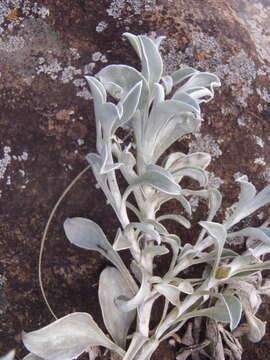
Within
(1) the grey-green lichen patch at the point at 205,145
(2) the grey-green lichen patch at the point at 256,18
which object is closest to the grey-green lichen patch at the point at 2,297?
(1) the grey-green lichen patch at the point at 205,145

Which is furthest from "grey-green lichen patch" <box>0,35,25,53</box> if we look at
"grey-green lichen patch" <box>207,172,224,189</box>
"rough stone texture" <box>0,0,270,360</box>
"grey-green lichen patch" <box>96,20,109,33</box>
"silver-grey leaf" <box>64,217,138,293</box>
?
"grey-green lichen patch" <box>207,172,224,189</box>

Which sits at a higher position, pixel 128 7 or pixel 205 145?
pixel 128 7

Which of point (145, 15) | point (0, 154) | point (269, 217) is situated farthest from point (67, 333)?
point (145, 15)

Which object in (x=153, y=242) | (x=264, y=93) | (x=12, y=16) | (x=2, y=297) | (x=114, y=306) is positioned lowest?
(x=2, y=297)

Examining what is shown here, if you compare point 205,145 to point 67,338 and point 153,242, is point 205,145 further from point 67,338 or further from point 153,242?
point 67,338

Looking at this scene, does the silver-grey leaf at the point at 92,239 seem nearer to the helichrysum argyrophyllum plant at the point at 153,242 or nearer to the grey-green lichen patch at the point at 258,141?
the helichrysum argyrophyllum plant at the point at 153,242

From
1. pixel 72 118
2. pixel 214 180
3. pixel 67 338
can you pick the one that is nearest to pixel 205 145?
pixel 214 180

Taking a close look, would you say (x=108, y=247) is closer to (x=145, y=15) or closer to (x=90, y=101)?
(x=90, y=101)

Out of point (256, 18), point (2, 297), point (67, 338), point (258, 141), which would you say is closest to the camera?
point (67, 338)
